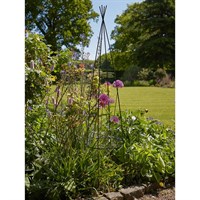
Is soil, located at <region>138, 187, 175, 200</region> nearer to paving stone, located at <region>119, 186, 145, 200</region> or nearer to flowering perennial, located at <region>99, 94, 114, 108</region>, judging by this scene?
paving stone, located at <region>119, 186, 145, 200</region>

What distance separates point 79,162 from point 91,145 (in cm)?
20

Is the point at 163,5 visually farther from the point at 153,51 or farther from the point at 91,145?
the point at 91,145

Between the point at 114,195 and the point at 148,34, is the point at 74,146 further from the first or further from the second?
the point at 148,34

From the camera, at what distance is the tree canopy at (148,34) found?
45.4ft

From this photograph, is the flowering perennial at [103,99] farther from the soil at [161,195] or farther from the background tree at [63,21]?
the background tree at [63,21]

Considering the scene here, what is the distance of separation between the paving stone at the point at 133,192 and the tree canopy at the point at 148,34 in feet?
39.6

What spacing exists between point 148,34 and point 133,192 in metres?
14.1

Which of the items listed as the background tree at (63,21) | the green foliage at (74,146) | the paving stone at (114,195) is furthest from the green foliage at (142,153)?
the background tree at (63,21)

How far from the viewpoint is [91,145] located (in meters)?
2.05

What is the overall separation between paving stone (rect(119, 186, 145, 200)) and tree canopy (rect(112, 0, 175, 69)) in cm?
1206
